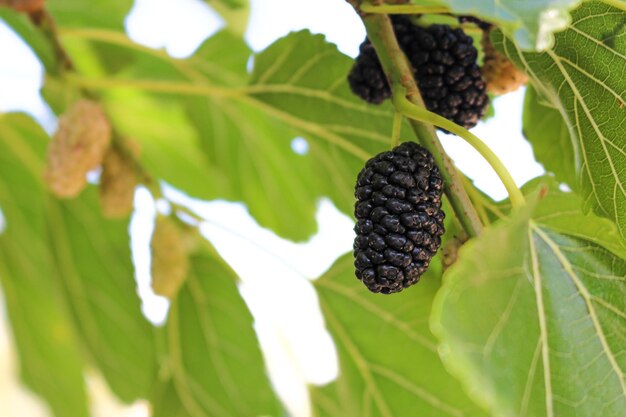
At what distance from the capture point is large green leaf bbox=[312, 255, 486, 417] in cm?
103

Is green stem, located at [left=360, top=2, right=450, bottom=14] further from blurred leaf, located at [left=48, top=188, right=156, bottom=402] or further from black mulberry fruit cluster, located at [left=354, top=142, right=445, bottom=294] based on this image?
blurred leaf, located at [left=48, top=188, right=156, bottom=402]

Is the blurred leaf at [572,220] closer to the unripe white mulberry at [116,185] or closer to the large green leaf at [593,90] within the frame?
the large green leaf at [593,90]

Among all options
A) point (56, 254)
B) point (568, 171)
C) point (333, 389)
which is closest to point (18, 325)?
point (56, 254)

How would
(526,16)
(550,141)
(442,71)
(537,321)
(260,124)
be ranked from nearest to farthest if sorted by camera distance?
1. (526,16)
2. (537,321)
3. (442,71)
4. (550,141)
5. (260,124)

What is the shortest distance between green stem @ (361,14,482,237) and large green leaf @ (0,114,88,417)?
867 millimetres

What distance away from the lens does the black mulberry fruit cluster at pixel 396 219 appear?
0.73 meters

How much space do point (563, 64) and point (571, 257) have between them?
0.19 meters

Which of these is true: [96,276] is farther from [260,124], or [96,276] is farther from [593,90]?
[593,90]

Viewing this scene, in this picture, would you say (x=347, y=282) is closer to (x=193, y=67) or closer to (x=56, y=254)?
(x=193, y=67)

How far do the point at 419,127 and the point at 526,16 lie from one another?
214 mm

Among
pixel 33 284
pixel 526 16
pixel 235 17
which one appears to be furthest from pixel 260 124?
pixel 526 16

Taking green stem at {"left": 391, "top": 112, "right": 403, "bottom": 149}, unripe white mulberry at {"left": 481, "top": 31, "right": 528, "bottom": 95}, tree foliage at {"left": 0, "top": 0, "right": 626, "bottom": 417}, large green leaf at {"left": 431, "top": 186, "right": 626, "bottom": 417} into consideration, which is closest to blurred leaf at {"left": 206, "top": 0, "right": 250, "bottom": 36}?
tree foliage at {"left": 0, "top": 0, "right": 626, "bottom": 417}

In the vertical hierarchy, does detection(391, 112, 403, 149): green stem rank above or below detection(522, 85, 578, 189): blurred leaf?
below

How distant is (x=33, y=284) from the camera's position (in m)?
1.63
